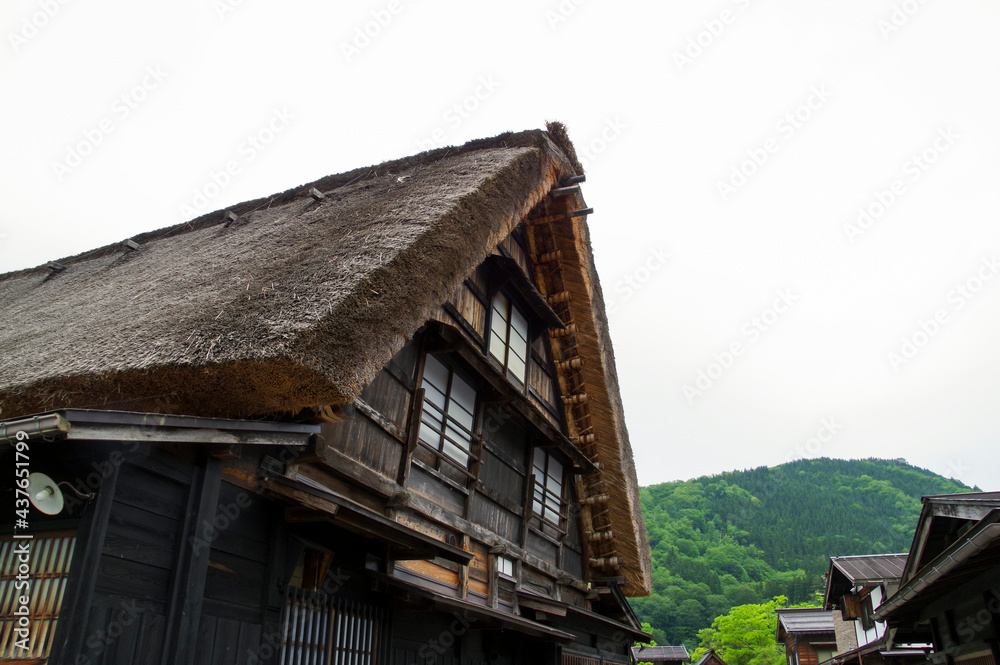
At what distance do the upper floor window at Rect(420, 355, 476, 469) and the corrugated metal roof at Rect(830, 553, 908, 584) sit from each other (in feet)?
47.2

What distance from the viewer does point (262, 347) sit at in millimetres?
3934

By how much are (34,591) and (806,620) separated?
29038 mm

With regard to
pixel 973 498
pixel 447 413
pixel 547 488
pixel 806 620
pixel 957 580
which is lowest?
pixel 957 580

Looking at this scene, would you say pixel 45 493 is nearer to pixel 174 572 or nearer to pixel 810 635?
pixel 174 572

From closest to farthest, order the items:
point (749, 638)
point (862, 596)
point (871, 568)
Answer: point (871, 568) → point (862, 596) → point (749, 638)

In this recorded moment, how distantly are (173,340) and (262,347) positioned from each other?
0.79 m

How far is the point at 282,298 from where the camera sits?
14.8ft

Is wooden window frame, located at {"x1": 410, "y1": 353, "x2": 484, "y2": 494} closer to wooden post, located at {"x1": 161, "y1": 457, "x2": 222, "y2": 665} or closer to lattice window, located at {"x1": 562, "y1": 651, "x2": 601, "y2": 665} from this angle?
wooden post, located at {"x1": 161, "y1": 457, "x2": 222, "y2": 665}

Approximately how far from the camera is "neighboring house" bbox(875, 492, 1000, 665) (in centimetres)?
571

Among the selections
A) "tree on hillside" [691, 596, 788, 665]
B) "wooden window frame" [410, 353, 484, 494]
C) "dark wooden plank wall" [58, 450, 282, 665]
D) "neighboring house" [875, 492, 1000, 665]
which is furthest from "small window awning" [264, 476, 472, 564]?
"tree on hillside" [691, 596, 788, 665]

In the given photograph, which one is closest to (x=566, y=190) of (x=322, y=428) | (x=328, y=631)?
(x=322, y=428)

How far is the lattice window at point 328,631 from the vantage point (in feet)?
15.8

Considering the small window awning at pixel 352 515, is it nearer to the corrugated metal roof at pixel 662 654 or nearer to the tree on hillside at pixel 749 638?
the corrugated metal roof at pixel 662 654

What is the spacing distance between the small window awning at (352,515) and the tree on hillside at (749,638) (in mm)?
33570
